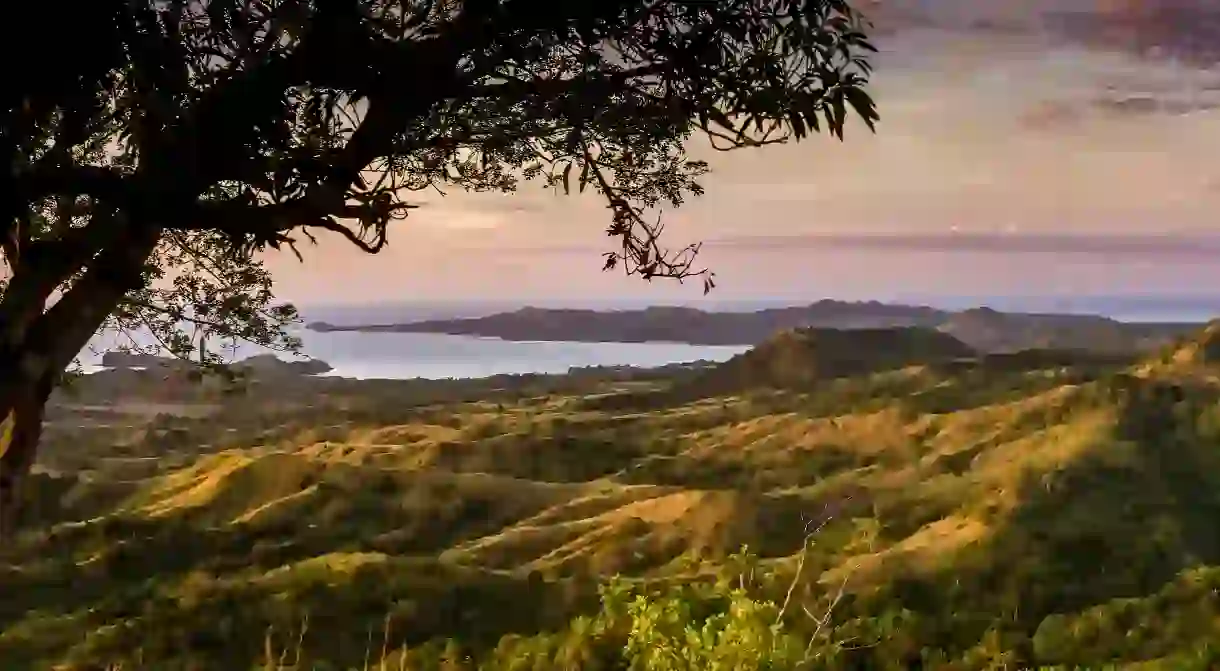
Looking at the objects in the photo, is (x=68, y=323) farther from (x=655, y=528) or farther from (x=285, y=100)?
(x=655, y=528)

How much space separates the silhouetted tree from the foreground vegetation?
6.62 ft

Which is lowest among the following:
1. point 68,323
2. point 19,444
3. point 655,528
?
point 655,528

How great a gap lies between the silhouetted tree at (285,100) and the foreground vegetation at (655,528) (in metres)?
2.02

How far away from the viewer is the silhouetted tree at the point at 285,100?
3.99 m

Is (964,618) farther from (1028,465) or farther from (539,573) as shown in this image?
(1028,465)

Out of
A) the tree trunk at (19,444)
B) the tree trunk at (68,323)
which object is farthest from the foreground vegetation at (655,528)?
the tree trunk at (68,323)

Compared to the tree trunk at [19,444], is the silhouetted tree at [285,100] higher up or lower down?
higher up

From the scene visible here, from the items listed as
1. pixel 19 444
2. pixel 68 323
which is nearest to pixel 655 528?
pixel 19 444

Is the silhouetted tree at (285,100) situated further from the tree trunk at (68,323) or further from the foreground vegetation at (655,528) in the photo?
the foreground vegetation at (655,528)

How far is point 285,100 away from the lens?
427 cm

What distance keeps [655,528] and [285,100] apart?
75.0 ft

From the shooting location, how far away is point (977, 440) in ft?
117

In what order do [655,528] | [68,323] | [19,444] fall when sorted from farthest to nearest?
[655,528] < [19,444] < [68,323]

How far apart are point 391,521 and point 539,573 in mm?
10154
